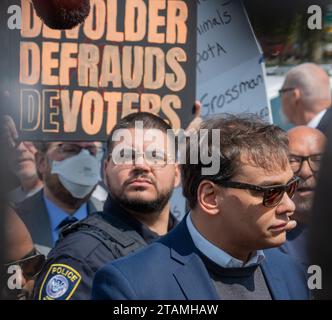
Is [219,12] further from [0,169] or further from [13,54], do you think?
[0,169]

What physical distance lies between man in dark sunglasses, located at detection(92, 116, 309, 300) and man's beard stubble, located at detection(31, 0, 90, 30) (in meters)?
1.45

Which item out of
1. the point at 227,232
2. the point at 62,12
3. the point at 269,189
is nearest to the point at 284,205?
the point at 269,189

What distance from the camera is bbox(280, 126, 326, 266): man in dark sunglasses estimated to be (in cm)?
365

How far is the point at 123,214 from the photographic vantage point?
318 centimetres

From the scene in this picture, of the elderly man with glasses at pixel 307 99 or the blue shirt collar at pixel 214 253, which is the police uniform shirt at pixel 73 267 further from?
the elderly man with glasses at pixel 307 99

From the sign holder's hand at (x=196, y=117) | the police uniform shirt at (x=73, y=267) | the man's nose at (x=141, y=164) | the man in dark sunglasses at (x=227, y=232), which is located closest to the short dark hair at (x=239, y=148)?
the man in dark sunglasses at (x=227, y=232)

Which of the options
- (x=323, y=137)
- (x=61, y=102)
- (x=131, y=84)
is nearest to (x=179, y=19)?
(x=131, y=84)

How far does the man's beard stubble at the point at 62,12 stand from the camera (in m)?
3.53

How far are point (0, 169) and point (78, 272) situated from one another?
1014 mm

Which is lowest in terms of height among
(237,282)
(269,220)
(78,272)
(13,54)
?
(78,272)

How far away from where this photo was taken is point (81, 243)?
2965 millimetres

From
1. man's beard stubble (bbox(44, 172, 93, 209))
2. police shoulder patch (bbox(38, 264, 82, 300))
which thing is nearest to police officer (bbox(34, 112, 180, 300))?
police shoulder patch (bbox(38, 264, 82, 300))

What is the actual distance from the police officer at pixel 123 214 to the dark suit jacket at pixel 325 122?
860 millimetres

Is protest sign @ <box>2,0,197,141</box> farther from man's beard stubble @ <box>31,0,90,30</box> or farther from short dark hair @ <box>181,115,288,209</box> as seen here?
short dark hair @ <box>181,115,288,209</box>
